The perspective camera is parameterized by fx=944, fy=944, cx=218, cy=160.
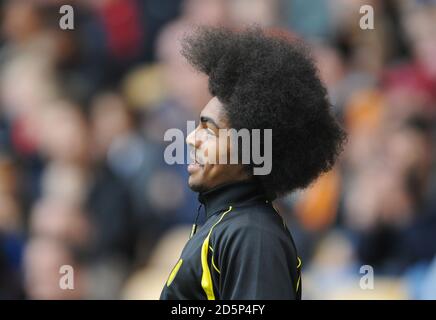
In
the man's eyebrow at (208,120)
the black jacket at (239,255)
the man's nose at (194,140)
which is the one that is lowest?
the black jacket at (239,255)

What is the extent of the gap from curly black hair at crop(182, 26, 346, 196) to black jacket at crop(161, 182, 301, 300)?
13 centimetres

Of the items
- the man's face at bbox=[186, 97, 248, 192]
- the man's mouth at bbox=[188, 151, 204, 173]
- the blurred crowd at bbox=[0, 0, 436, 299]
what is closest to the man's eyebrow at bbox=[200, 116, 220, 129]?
the man's face at bbox=[186, 97, 248, 192]

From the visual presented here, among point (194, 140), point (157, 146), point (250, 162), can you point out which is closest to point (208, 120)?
point (194, 140)

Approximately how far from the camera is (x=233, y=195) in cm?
294

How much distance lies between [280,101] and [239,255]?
1.94 feet

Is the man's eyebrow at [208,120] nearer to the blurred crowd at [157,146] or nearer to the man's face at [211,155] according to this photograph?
the man's face at [211,155]

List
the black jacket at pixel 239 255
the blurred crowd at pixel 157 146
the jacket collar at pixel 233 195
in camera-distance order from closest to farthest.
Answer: the black jacket at pixel 239 255, the jacket collar at pixel 233 195, the blurred crowd at pixel 157 146

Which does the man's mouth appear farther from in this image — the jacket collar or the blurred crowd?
the blurred crowd

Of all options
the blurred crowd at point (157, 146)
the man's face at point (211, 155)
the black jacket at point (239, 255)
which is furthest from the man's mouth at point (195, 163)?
the blurred crowd at point (157, 146)

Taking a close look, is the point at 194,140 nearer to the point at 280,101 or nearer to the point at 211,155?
the point at 211,155

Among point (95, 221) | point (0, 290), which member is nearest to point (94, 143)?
point (95, 221)

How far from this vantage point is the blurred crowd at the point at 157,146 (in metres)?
5.61

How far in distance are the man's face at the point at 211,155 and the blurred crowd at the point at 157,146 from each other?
2.21m
